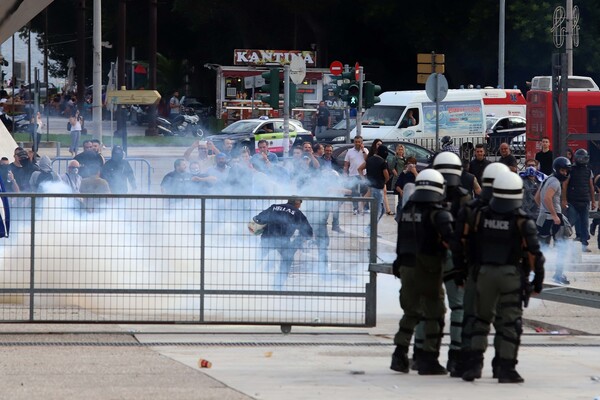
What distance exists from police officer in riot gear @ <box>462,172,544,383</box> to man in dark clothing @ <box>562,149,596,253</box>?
9609 mm

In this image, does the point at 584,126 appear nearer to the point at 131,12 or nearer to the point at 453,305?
the point at 453,305

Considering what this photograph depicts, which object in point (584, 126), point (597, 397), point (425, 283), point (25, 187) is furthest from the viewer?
point (584, 126)

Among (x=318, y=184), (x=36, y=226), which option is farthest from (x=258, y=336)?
(x=318, y=184)

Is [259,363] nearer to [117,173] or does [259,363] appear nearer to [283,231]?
[283,231]

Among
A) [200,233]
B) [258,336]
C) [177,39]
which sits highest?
[177,39]

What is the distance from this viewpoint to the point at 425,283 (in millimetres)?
9625

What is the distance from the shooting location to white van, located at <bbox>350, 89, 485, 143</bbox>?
3750cm

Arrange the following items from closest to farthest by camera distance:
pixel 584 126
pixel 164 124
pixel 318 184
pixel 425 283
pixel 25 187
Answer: pixel 425 283 < pixel 25 187 < pixel 318 184 < pixel 584 126 < pixel 164 124

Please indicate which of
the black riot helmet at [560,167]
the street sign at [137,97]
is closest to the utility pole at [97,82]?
the street sign at [137,97]

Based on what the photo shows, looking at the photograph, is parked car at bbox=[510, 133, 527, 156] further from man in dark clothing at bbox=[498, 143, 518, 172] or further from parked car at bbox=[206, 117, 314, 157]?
man in dark clothing at bbox=[498, 143, 518, 172]

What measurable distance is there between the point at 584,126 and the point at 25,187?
18.1 meters

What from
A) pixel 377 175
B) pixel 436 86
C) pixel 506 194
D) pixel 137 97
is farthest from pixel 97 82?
pixel 506 194

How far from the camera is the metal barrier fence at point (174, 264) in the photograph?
1159cm

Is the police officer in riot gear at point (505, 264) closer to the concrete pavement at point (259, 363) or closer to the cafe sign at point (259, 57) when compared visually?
the concrete pavement at point (259, 363)
